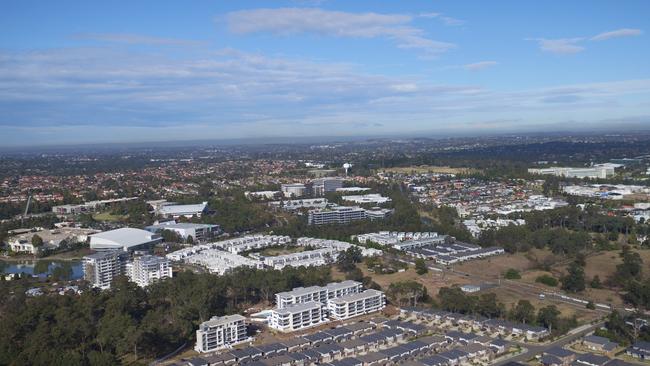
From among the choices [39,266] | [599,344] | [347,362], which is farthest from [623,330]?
[39,266]

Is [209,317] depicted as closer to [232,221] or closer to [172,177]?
[232,221]

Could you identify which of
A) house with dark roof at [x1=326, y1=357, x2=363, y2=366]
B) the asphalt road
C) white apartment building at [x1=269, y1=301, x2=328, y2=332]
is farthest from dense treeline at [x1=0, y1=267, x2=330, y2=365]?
the asphalt road

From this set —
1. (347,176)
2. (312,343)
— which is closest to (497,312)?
(312,343)

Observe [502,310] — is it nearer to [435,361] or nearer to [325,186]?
[435,361]

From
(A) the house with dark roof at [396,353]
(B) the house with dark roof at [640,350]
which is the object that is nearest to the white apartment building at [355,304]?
(A) the house with dark roof at [396,353]

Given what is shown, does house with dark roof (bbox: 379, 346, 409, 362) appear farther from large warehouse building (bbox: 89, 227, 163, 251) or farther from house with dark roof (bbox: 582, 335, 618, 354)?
large warehouse building (bbox: 89, 227, 163, 251)

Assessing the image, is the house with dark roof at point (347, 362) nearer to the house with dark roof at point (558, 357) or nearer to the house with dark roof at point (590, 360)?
the house with dark roof at point (558, 357)
